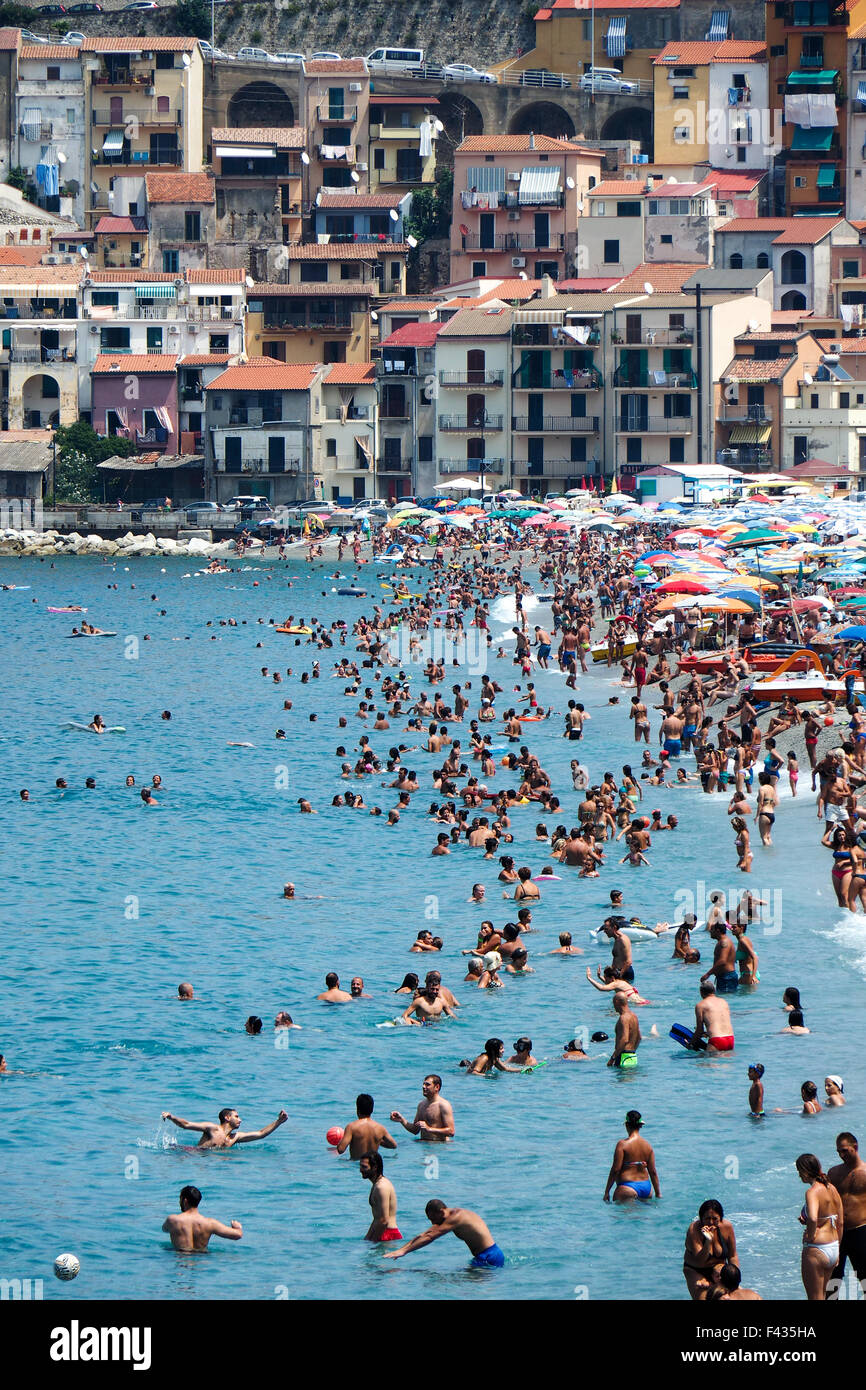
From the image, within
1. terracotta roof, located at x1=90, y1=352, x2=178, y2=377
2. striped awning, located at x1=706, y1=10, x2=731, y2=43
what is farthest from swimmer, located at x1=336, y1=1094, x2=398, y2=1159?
striped awning, located at x1=706, y1=10, x2=731, y2=43

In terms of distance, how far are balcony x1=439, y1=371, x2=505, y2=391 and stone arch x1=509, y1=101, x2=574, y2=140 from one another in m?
24.6

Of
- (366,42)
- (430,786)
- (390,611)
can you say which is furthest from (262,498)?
(430,786)

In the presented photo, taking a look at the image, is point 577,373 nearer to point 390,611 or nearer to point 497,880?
point 390,611

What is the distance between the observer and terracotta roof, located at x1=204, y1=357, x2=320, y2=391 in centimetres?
9412

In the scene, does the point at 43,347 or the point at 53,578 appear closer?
the point at 53,578

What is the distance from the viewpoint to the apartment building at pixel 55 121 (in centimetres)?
10994

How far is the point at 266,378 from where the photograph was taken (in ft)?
311

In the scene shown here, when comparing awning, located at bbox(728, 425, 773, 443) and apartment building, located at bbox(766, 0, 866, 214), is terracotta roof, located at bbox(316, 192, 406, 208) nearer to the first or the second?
apartment building, located at bbox(766, 0, 866, 214)

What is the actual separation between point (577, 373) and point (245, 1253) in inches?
2969

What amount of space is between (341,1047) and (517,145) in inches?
3351

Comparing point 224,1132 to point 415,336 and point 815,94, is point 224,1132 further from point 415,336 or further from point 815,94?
point 815,94

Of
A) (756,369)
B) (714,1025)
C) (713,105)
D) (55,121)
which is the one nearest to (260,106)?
(55,121)

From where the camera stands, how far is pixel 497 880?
33312 mm

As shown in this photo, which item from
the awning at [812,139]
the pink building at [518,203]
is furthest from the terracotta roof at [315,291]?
the awning at [812,139]
